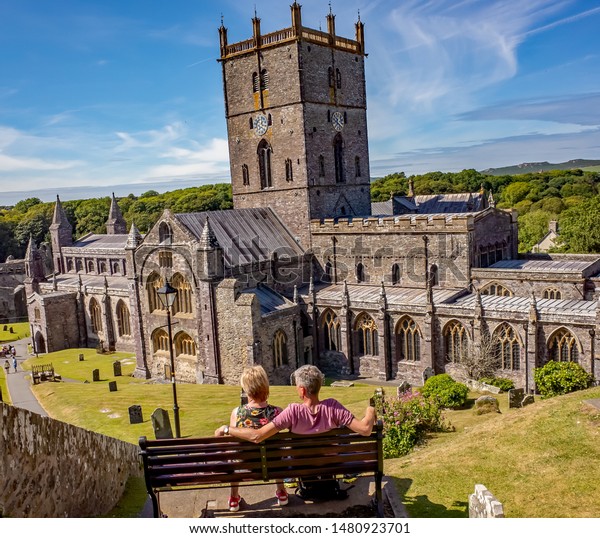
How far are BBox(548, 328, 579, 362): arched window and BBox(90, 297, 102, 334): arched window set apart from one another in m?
35.0

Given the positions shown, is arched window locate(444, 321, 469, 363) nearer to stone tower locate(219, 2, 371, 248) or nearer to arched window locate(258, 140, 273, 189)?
stone tower locate(219, 2, 371, 248)

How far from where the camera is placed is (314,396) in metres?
7.72

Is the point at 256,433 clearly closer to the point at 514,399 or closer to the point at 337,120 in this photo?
the point at 514,399

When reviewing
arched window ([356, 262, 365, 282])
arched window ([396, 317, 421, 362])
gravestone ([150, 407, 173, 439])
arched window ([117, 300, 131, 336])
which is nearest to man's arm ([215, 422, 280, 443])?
gravestone ([150, 407, 173, 439])

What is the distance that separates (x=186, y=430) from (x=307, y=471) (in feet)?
54.5

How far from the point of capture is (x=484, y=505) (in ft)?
26.1

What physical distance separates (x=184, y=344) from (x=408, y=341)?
44.0 ft

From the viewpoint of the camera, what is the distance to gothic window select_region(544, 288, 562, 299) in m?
31.6

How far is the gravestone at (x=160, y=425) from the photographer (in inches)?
734

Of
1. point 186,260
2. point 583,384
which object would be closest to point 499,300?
point 583,384

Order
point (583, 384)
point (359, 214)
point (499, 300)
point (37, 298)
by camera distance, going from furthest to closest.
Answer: point (37, 298) → point (359, 214) → point (499, 300) → point (583, 384)

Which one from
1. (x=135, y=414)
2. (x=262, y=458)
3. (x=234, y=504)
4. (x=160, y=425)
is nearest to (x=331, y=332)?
(x=135, y=414)

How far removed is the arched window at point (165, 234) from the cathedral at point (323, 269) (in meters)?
0.07

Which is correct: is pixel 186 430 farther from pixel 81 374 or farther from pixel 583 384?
pixel 81 374
